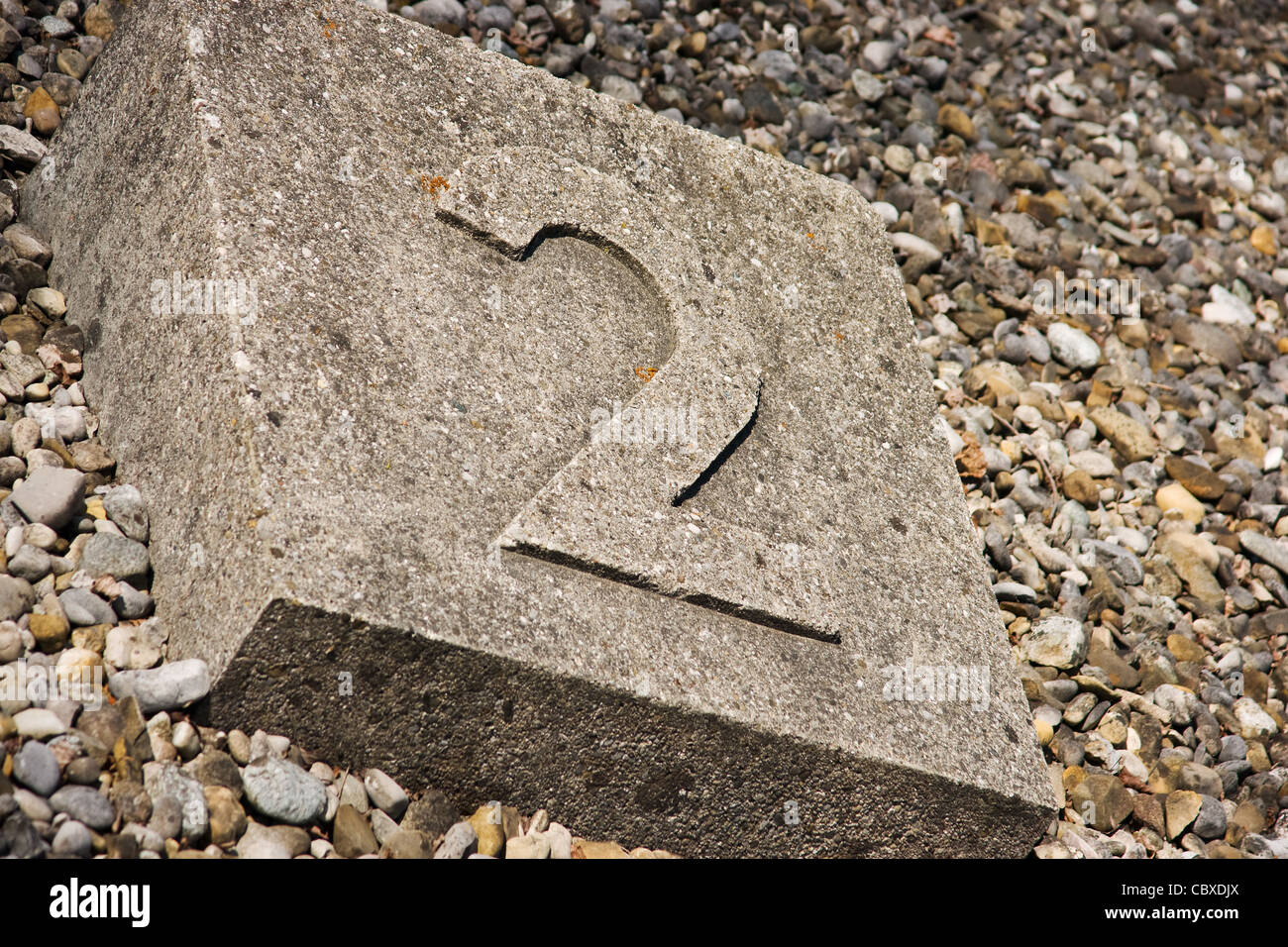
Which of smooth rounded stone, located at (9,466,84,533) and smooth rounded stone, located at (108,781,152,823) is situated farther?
smooth rounded stone, located at (9,466,84,533)

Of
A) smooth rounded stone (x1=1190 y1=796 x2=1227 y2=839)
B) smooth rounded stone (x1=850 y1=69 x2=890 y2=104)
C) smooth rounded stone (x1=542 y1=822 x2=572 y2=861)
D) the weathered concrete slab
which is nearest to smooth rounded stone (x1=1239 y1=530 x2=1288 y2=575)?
smooth rounded stone (x1=1190 y1=796 x2=1227 y2=839)

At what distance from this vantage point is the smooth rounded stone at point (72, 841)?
6.46 ft

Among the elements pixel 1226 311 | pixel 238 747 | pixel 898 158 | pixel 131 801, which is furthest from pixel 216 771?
pixel 1226 311

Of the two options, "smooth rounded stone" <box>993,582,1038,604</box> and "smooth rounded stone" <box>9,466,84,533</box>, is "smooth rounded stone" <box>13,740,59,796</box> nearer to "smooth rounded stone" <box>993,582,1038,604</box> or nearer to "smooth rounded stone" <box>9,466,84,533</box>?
"smooth rounded stone" <box>9,466,84,533</box>

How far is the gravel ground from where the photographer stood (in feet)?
7.39

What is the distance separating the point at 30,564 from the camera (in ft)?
7.85

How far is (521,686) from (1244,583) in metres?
3.22

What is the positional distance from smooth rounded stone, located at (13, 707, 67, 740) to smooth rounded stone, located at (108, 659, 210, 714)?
13 centimetres

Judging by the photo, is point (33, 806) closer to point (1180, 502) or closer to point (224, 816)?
point (224, 816)

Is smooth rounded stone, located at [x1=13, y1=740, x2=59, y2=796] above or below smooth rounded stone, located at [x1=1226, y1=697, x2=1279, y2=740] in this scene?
above

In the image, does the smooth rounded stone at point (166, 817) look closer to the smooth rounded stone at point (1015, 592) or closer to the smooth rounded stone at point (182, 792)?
the smooth rounded stone at point (182, 792)

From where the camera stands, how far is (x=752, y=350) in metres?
3.18

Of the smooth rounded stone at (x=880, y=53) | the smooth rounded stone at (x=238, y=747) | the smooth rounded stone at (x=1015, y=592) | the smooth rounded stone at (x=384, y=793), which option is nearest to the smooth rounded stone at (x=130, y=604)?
the smooth rounded stone at (x=238, y=747)
